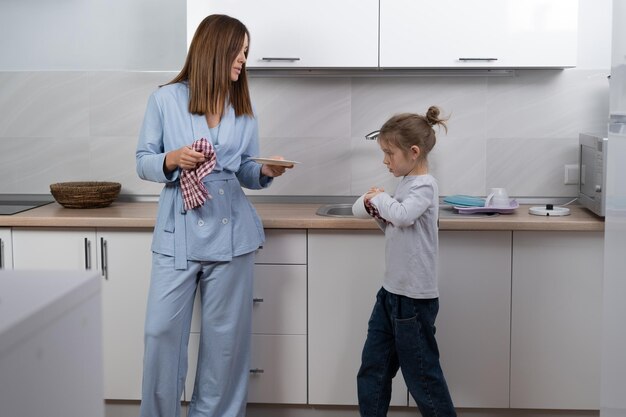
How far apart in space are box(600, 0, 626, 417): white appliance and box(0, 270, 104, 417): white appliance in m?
1.10

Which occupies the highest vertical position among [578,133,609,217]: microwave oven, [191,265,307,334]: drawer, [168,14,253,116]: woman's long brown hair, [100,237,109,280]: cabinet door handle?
[168,14,253,116]: woman's long brown hair

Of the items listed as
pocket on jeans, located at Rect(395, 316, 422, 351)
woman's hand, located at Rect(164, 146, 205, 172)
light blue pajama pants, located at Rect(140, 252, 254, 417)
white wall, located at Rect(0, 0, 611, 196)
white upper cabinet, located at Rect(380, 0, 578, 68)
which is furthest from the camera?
white wall, located at Rect(0, 0, 611, 196)

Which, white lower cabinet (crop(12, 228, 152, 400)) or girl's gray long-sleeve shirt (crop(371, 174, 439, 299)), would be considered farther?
white lower cabinet (crop(12, 228, 152, 400))

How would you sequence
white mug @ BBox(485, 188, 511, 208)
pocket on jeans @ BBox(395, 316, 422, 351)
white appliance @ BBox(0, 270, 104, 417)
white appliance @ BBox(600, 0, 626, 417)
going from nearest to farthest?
white appliance @ BBox(0, 270, 104, 417), white appliance @ BBox(600, 0, 626, 417), pocket on jeans @ BBox(395, 316, 422, 351), white mug @ BBox(485, 188, 511, 208)

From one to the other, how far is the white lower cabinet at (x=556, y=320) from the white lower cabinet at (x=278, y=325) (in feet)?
2.40

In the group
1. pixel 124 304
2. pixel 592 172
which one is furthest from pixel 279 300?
pixel 592 172

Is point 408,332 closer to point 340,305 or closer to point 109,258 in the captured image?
point 340,305

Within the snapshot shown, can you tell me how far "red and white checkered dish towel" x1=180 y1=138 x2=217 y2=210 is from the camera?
8.71 feet

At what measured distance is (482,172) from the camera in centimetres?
358

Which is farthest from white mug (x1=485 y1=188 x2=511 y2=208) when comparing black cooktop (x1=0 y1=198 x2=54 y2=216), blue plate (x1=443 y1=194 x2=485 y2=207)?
black cooktop (x1=0 y1=198 x2=54 y2=216)

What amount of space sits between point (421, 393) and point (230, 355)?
0.61m

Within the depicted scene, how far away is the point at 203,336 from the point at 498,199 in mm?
1157

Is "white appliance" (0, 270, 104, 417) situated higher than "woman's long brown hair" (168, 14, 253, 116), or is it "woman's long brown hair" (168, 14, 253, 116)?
"woman's long brown hair" (168, 14, 253, 116)

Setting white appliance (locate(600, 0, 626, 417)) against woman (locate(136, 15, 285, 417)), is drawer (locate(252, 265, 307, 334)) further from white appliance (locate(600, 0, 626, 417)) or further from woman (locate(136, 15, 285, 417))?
white appliance (locate(600, 0, 626, 417))
